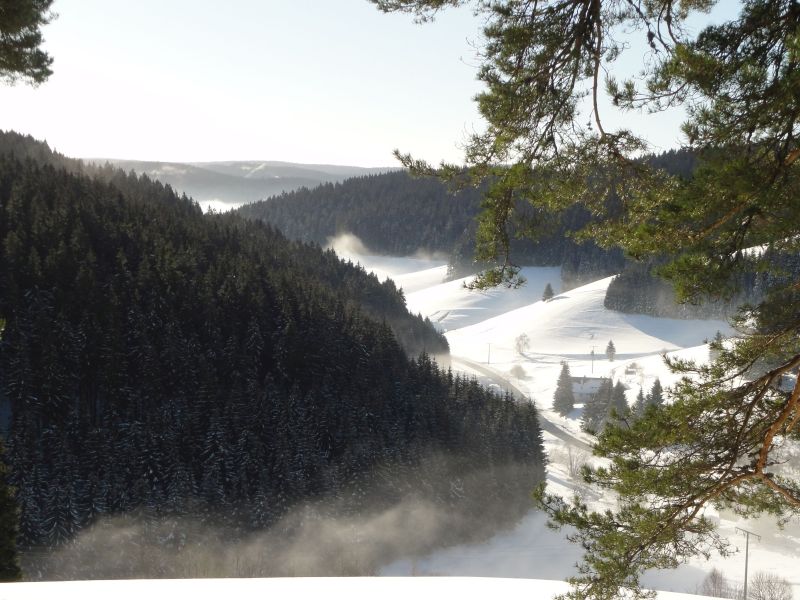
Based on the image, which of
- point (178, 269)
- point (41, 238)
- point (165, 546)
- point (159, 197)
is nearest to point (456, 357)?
point (159, 197)

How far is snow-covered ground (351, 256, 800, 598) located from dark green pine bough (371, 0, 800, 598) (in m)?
3.22

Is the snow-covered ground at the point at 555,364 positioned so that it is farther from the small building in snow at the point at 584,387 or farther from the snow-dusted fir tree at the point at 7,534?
the snow-dusted fir tree at the point at 7,534

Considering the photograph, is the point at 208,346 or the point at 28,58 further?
the point at 208,346

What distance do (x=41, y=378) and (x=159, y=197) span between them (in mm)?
54262

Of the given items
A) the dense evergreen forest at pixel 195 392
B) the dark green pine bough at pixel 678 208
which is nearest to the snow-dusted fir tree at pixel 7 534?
the dark green pine bough at pixel 678 208

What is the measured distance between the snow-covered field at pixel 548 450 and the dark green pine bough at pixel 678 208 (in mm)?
1857

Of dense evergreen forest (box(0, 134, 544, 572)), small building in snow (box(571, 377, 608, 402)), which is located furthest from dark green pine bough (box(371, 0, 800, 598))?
small building in snow (box(571, 377, 608, 402))

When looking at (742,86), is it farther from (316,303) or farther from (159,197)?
(159,197)

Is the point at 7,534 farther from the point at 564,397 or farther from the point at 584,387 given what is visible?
the point at 584,387

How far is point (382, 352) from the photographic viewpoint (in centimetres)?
6369

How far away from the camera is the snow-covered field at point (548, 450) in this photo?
871cm

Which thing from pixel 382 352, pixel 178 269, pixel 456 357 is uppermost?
pixel 178 269

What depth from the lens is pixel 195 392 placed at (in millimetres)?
49500

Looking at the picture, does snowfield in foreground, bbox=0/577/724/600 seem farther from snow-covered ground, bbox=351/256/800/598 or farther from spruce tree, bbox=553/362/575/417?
spruce tree, bbox=553/362/575/417
